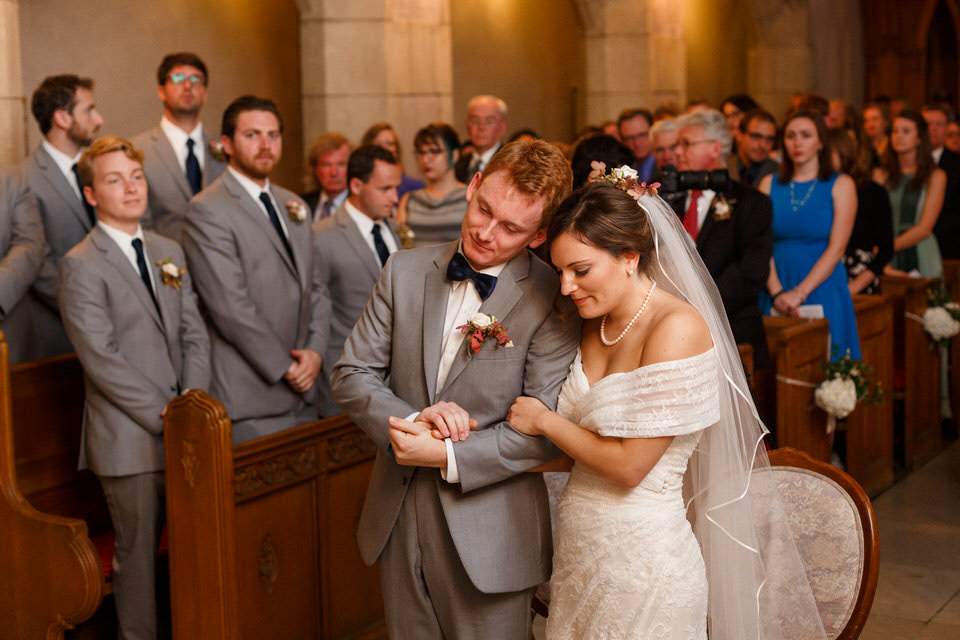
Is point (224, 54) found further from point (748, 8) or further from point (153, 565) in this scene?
point (748, 8)

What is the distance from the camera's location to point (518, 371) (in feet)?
9.16

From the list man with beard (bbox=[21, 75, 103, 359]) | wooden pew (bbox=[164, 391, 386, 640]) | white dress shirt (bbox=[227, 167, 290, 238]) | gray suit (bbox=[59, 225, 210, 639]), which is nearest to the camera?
wooden pew (bbox=[164, 391, 386, 640])

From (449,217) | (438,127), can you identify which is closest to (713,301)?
(449,217)

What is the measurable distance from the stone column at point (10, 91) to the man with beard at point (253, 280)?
50.1 inches

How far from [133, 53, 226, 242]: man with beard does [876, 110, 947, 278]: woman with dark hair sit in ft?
15.3

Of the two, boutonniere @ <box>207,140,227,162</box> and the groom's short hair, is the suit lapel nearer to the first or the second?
boutonniere @ <box>207,140,227,162</box>

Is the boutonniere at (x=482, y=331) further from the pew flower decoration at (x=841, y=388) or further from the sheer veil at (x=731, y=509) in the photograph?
the pew flower decoration at (x=841, y=388)

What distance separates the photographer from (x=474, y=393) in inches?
109

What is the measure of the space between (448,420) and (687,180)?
56.5 inches

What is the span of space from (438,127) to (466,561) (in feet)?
15.7

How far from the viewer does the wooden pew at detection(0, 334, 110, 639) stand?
380 centimetres

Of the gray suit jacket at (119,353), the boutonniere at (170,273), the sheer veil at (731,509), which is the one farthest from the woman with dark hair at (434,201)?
the sheer veil at (731,509)

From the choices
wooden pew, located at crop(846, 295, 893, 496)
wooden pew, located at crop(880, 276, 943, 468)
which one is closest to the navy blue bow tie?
wooden pew, located at crop(846, 295, 893, 496)

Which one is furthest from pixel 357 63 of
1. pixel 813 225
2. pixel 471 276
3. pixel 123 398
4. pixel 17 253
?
pixel 471 276
